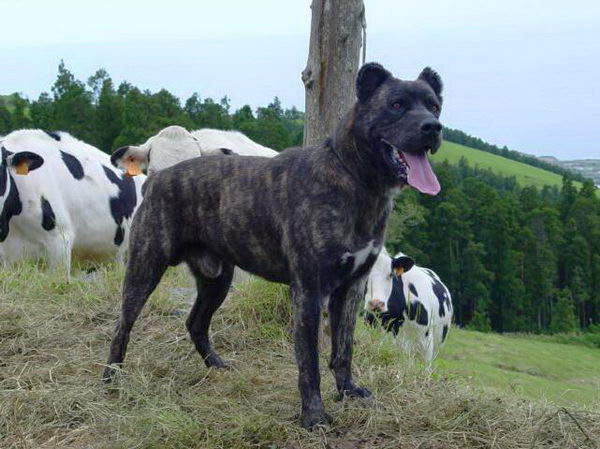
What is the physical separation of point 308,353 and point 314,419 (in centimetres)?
39

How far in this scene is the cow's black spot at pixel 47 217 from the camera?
9493 millimetres

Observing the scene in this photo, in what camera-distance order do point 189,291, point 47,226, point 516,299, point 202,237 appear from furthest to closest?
point 516,299, point 47,226, point 189,291, point 202,237

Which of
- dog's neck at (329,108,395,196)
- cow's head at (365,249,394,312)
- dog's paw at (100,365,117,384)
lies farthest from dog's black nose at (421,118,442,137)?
cow's head at (365,249,394,312)

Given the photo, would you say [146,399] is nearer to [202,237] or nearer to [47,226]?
[202,237]

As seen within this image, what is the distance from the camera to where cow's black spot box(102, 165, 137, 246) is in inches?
421

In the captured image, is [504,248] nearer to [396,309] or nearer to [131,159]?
[396,309]

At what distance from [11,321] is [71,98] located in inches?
1915

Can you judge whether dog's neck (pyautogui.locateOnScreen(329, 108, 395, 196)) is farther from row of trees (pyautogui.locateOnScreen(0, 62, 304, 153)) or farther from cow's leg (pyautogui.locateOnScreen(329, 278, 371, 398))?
row of trees (pyautogui.locateOnScreen(0, 62, 304, 153))

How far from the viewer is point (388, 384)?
6043 millimetres

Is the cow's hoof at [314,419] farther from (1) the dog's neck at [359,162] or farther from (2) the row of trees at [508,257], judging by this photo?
(2) the row of trees at [508,257]

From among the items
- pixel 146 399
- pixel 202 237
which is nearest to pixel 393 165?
pixel 202 237

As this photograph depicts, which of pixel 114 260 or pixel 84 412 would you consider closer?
pixel 84 412

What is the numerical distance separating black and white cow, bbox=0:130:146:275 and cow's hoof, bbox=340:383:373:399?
444 centimetres

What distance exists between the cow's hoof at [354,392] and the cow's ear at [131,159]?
499cm
